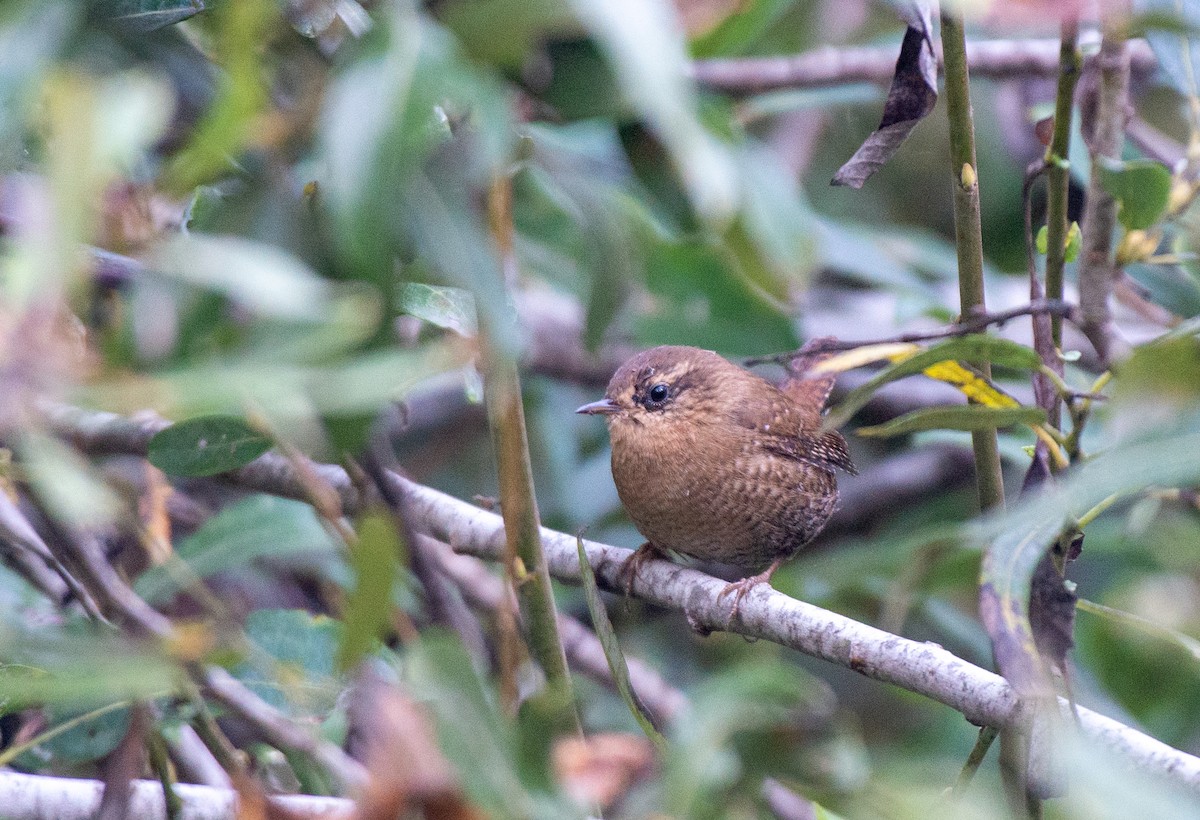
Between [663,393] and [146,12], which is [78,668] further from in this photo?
[663,393]

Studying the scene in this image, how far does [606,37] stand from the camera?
1085 mm

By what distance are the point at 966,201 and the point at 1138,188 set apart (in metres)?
0.28

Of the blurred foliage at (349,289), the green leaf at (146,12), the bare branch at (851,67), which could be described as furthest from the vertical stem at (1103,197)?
the bare branch at (851,67)

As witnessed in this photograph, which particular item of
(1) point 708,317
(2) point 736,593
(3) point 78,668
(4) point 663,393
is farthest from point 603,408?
(3) point 78,668

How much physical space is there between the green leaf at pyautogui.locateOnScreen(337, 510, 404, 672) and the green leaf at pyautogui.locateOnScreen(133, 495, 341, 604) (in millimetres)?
1512

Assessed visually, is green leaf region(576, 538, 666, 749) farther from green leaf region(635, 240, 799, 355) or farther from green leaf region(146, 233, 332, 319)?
green leaf region(635, 240, 799, 355)

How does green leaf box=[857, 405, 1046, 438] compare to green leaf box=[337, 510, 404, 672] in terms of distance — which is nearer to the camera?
green leaf box=[337, 510, 404, 672]

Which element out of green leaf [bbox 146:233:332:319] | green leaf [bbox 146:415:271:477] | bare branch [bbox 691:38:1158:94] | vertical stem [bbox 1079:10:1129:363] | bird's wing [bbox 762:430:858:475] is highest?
green leaf [bbox 146:233:332:319]

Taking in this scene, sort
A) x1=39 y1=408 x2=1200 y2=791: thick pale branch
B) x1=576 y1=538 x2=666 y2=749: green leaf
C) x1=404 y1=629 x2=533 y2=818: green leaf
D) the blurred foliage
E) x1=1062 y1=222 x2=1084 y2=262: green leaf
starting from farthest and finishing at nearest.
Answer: x1=1062 y1=222 x2=1084 y2=262: green leaf, x1=576 y1=538 x2=666 y2=749: green leaf, x1=39 y1=408 x2=1200 y2=791: thick pale branch, x1=404 y1=629 x2=533 y2=818: green leaf, the blurred foliage

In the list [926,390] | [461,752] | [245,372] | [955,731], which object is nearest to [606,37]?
[245,372]

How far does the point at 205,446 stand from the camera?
7.27 feet

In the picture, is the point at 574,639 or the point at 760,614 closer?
the point at 760,614

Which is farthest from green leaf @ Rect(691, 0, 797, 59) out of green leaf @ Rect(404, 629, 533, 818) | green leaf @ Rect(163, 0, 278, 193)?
green leaf @ Rect(404, 629, 533, 818)

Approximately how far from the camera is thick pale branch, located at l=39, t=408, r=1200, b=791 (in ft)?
5.44
